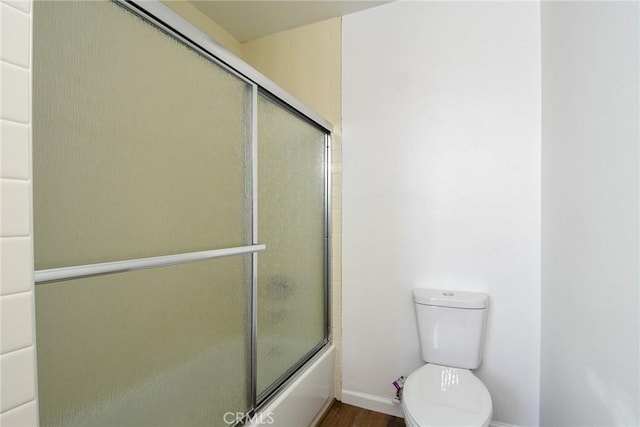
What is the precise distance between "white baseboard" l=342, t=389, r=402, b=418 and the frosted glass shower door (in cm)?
91

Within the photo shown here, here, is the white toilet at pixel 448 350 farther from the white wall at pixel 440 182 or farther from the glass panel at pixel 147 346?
the glass panel at pixel 147 346

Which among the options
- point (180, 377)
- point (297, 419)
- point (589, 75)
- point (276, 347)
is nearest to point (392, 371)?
point (297, 419)

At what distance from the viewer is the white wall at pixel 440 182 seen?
5.22ft

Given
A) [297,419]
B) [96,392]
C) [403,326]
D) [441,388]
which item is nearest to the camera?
[96,392]

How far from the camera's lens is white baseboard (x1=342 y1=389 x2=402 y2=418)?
1801 mm

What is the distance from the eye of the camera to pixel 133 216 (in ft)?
2.79

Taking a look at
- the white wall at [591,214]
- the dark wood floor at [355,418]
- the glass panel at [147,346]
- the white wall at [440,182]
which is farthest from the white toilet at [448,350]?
the glass panel at [147,346]

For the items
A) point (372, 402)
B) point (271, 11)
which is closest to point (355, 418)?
point (372, 402)

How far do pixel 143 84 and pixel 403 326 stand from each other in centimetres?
168

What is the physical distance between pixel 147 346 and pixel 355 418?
4.50 ft

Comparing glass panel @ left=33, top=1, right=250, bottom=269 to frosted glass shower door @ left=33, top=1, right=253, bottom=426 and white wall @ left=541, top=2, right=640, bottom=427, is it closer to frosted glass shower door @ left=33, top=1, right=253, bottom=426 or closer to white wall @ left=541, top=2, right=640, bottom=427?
frosted glass shower door @ left=33, top=1, right=253, bottom=426

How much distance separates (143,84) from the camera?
867mm

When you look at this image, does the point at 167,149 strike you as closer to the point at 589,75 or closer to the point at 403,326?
the point at 589,75

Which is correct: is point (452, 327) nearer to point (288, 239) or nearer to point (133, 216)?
point (288, 239)
